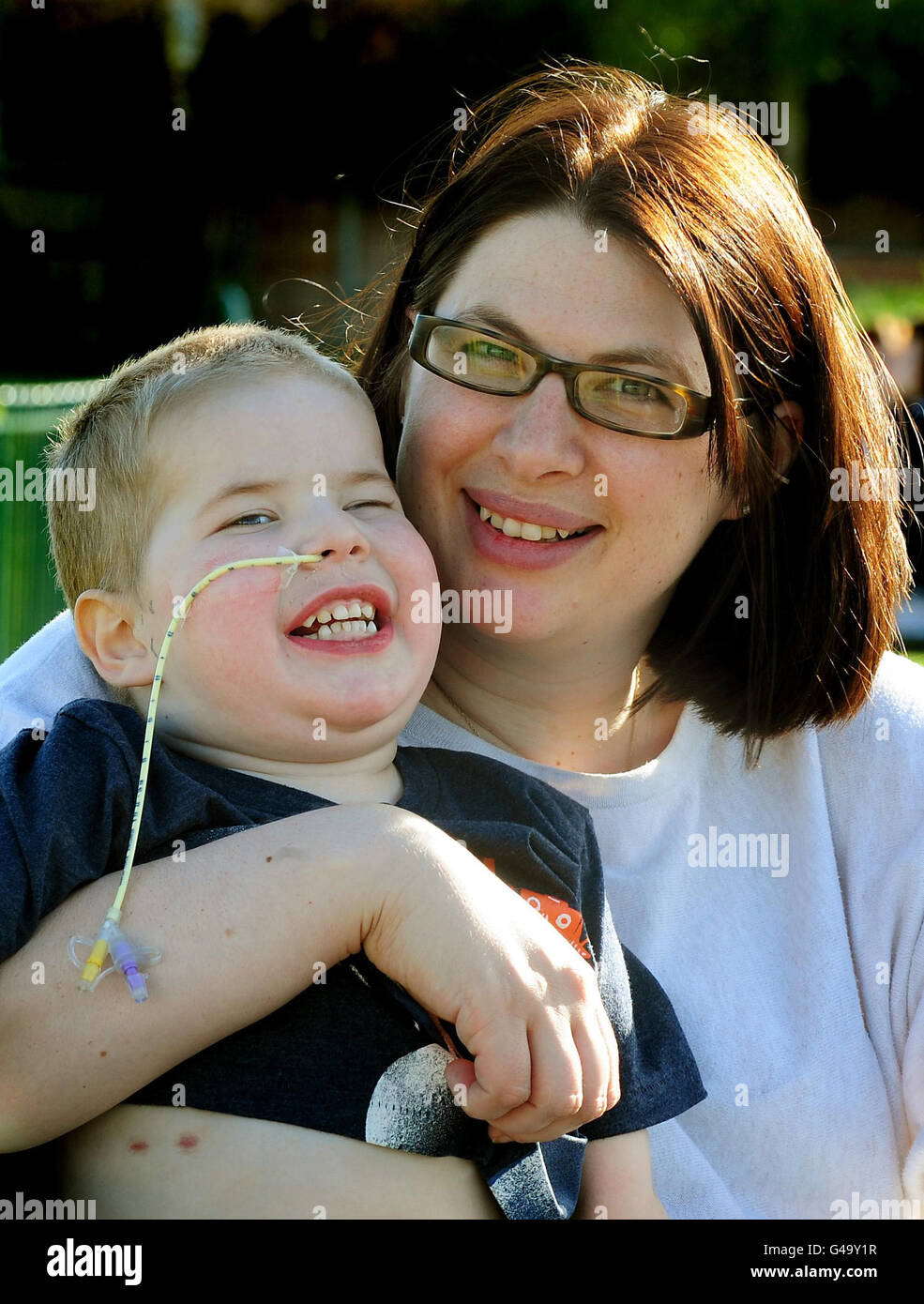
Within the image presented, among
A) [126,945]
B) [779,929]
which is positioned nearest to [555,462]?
[779,929]

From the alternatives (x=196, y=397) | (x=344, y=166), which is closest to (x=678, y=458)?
(x=196, y=397)

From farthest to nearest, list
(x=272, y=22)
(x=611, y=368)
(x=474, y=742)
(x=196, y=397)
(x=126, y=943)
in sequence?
(x=272, y=22)
(x=474, y=742)
(x=611, y=368)
(x=196, y=397)
(x=126, y=943)

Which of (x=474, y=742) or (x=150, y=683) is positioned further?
(x=474, y=742)

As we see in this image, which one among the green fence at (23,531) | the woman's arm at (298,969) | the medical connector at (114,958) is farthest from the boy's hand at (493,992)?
the green fence at (23,531)

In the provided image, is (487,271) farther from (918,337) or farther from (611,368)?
(918,337)

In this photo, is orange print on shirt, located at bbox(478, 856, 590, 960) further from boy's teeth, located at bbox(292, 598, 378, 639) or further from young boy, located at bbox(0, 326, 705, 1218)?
boy's teeth, located at bbox(292, 598, 378, 639)

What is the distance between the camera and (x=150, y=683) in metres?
1.78

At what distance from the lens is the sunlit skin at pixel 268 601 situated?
1.70 m

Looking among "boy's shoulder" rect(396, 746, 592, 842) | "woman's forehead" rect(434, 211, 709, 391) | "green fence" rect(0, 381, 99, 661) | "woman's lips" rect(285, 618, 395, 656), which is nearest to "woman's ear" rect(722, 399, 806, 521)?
"woman's forehead" rect(434, 211, 709, 391)

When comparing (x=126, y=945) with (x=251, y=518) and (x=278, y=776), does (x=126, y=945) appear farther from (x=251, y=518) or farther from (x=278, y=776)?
(x=251, y=518)

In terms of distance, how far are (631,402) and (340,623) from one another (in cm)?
61

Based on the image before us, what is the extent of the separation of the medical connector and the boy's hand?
0.24 metres

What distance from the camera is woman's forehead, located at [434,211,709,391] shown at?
2.06 metres

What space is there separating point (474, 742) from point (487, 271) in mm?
706
